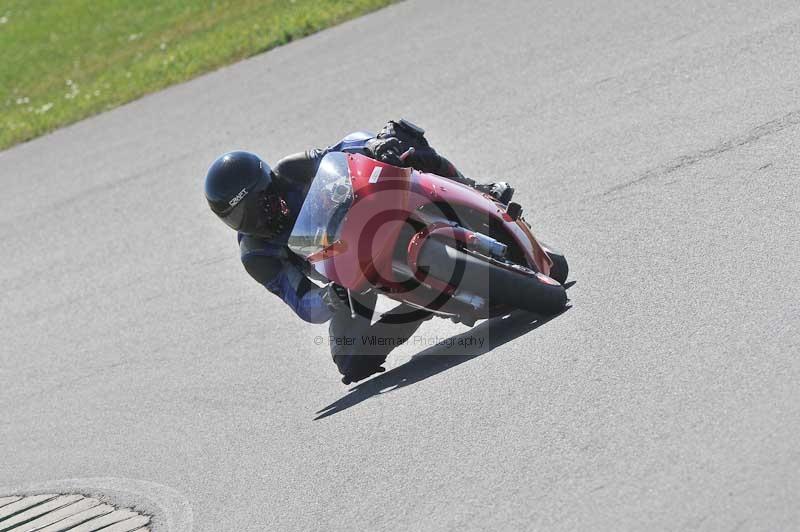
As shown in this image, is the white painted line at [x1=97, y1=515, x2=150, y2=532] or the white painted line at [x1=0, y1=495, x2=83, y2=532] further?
the white painted line at [x1=0, y1=495, x2=83, y2=532]

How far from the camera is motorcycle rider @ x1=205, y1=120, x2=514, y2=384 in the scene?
7316mm

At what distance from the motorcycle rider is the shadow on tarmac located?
0.70 feet

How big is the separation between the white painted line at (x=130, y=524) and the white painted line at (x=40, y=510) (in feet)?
2.20

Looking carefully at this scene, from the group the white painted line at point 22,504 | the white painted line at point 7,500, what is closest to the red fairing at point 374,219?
the white painted line at point 22,504

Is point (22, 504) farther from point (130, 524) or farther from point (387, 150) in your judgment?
point (387, 150)

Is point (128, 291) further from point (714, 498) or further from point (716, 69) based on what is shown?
point (714, 498)

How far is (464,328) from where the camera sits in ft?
25.5

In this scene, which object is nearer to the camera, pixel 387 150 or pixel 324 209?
pixel 324 209

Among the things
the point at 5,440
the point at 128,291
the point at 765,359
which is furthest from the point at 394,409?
the point at 128,291

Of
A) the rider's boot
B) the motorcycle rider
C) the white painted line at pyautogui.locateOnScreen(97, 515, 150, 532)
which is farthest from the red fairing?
the white painted line at pyautogui.locateOnScreen(97, 515, 150, 532)

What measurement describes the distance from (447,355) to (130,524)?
2094mm

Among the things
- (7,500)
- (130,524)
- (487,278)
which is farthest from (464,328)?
(7,500)

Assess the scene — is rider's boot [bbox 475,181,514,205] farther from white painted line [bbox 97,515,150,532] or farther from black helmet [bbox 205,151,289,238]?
white painted line [bbox 97,515,150,532]

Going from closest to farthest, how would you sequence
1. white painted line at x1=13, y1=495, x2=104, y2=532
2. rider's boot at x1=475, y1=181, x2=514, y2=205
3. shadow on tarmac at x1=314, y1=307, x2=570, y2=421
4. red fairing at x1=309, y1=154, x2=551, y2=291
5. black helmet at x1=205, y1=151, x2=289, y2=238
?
red fairing at x1=309, y1=154, x2=551, y2=291
white painted line at x1=13, y1=495, x2=104, y2=532
shadow on tarmac at x1=314, y1=307, x2=570, y2=421
black helmet at x1=205, y1=151, x2=289, y2=238
rider's boot at x1=475, y1=181, x2=514, y2=205
